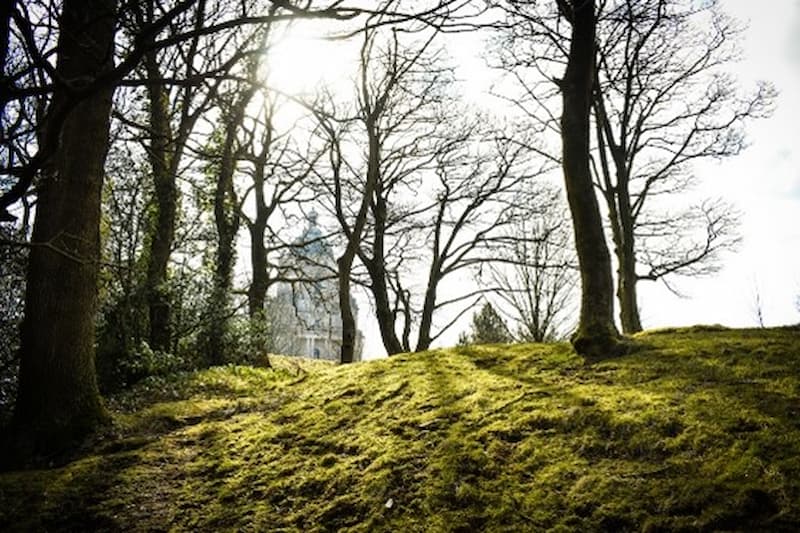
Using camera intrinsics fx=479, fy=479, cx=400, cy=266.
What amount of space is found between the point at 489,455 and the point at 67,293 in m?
4.25

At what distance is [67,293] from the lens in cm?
469

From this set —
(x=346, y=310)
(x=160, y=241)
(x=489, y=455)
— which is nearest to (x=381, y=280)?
(x=346, y=310)

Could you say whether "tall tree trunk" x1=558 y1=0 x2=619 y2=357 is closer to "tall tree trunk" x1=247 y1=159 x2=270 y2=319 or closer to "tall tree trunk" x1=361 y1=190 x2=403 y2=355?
"tall tree trunk" x1=361 y1=190 x2=403 y2=355

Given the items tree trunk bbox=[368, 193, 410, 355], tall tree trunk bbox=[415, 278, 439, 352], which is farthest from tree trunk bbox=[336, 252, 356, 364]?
tall tree trunk bbox=[415, 278, 439, 352]

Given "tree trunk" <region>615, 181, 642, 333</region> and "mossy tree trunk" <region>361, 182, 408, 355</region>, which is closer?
"tree trunk" <region>615, 181, 642, 333</region>

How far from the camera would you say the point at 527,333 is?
63.0 feet

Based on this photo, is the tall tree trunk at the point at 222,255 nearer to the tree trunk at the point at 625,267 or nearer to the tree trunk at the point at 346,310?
the tree trunk at the point at 346,310

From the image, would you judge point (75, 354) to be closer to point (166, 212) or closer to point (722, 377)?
point (166, 212)

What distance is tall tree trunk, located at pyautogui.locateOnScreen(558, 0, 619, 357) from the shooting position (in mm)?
4633

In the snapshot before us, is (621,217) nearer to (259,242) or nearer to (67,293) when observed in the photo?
(259,242)

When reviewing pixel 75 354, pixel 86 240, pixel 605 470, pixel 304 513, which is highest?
pixel 86 240

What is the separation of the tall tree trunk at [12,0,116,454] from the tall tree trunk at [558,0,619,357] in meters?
4.56

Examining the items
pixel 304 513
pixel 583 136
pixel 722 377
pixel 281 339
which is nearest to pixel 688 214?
pixel 583 136

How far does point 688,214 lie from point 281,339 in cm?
4022
